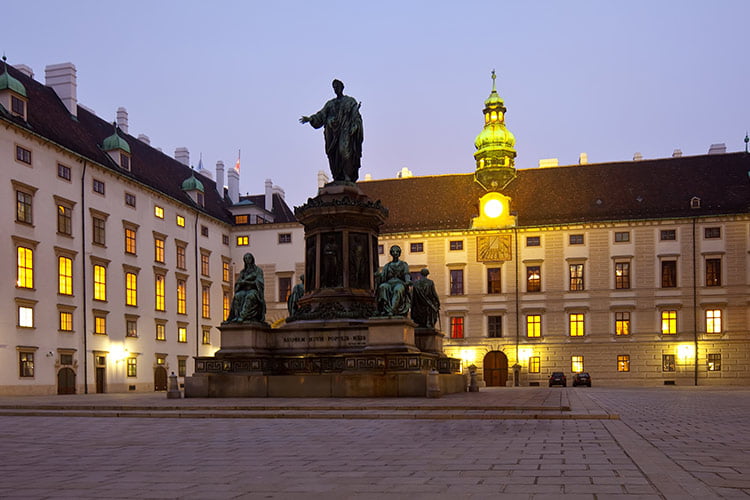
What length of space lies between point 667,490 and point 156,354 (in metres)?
47.5

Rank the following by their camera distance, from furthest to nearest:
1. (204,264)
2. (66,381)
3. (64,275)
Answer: (204,264) → (64,275) → (66,381)

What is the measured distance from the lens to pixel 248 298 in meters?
23.2

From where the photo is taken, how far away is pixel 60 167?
142ft

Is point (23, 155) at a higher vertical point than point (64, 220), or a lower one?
higher

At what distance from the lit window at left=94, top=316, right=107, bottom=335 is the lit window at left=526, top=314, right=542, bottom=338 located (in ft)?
99.4

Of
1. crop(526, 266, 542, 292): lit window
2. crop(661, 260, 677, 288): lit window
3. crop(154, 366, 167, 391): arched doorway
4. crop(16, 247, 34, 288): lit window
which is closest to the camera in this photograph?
crop(16, 247, 34, 288): lit window

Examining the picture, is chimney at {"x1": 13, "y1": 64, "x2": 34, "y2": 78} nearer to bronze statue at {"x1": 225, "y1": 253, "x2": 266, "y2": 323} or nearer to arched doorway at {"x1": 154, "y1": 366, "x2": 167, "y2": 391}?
arched doorway at {"x1": 154, "y1": 366, "x2": 167, "y2": 391}

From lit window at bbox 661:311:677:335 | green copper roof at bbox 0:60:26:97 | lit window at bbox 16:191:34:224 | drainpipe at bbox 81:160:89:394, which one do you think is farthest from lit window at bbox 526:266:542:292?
green copper roof at bbox 0:60:26:97

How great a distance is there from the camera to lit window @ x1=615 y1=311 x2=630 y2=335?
2383 inches

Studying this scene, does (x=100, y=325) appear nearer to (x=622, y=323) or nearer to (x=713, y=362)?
(x=622, y=323)

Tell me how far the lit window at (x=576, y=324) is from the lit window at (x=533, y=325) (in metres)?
2.19

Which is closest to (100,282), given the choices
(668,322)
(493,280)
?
(493,280)

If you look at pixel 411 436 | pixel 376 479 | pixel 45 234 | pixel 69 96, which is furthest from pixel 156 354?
pixel 376 479

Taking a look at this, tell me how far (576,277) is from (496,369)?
348 inches
